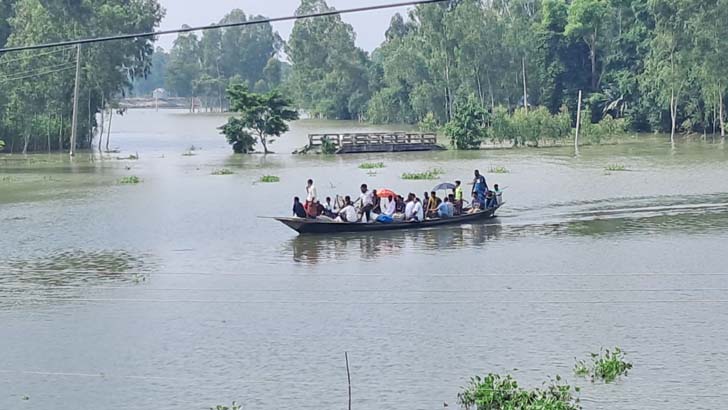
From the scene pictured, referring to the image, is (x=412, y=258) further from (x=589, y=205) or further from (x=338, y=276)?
(x=589, y=205)

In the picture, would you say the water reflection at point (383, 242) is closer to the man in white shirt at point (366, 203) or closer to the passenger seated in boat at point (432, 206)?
the passenger seated in boat at point (432, 206)

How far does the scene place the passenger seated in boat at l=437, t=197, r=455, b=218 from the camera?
109 feet

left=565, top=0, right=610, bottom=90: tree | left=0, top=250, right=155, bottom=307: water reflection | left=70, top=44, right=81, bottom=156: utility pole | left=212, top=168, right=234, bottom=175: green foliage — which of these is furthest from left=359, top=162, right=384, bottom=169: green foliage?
left=565, top=0, right=610, bottom=90: tree

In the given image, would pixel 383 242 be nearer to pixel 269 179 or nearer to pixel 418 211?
pixel 418 211

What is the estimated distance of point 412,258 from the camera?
1108 inches

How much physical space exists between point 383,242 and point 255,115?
1711 inches

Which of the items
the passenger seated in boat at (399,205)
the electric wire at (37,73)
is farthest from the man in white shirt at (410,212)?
the electric wire at (37,73)

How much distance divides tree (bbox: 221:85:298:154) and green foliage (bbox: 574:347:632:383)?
5556 cm

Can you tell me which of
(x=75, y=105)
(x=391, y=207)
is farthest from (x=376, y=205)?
(x=75, y=105)

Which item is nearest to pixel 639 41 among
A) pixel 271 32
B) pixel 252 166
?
pixel 252 166

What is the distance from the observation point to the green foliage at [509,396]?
1465cm

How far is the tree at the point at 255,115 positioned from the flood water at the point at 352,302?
27773 mm

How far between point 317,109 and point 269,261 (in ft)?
371

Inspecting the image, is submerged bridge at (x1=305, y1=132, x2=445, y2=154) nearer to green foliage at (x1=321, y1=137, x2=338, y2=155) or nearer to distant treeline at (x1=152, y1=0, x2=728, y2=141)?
green foliage at (x1=321, y1=137, x2=338, y2=155)
